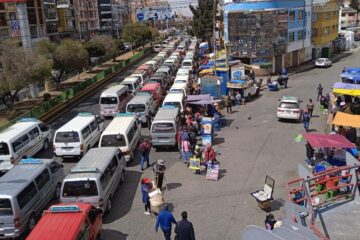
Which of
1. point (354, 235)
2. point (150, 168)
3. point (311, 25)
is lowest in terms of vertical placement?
point (150, 168)

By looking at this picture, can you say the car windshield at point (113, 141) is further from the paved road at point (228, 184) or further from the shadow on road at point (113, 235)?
the shadow on road at point (113, 235)

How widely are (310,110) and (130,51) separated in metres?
65.9

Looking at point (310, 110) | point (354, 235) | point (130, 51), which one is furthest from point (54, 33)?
point (354, 235)

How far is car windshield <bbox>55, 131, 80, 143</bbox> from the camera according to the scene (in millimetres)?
20281

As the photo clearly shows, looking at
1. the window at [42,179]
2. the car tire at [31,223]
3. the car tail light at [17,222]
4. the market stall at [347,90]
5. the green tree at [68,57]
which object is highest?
the green tree at [68,57]

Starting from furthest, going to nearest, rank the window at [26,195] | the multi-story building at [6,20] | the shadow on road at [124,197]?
the multi-story building at [6,20] < the shadow on road at [124,197] < the window at [26,195]

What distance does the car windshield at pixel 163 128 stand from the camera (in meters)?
21.2

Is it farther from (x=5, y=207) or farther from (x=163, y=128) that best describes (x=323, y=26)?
(x=5, y=207)

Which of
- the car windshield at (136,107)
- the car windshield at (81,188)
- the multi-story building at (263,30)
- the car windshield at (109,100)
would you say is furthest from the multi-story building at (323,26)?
the car windshield at (81,188)

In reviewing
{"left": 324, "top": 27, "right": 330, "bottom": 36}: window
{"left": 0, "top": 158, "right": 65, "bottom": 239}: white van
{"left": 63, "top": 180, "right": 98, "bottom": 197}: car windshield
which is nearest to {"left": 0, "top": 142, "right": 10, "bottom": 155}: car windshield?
{"left": 0, "top": 158, "right": 65, "bottom": 239}: white van

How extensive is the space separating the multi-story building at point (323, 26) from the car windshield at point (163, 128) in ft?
143

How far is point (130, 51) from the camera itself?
87.8m

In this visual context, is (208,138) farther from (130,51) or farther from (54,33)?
(54,33)

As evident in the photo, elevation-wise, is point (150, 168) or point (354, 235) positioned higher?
point (354, 235)
